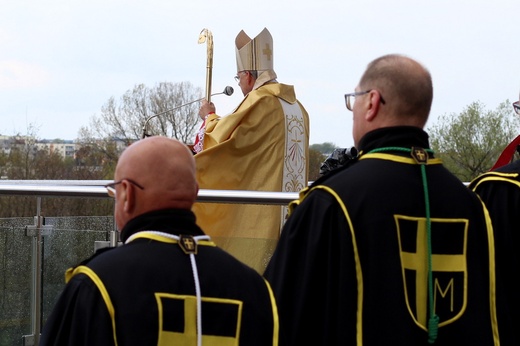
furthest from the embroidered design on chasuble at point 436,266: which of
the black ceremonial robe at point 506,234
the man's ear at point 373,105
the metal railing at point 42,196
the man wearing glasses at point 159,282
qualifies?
the metal railing at point 42,196

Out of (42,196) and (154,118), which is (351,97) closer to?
(42,196)

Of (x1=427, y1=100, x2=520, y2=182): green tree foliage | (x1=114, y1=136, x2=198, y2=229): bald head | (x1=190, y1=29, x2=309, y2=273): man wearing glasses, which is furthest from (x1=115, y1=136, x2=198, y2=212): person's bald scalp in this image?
(x1=427, y1=100, x2=520, y2=182): green tree foliage

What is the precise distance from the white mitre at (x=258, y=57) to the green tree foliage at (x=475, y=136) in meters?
32.5

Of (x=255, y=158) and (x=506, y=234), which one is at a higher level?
(x=255, y=158)

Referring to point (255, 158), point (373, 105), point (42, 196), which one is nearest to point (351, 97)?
point (373, 105)

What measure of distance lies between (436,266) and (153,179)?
1.06 m

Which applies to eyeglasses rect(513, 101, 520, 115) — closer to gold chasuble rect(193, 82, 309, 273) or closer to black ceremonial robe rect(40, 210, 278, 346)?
black ceremonial robe rect(40, 210, 278, 346)

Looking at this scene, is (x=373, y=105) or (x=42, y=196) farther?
(x=42, y=196)

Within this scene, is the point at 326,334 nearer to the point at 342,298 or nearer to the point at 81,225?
the point at 342,298

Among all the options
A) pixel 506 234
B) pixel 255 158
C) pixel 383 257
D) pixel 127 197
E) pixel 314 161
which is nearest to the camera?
pixel 127 197

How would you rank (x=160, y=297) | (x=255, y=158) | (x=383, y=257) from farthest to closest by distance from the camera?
(x=255, y=158) < (x=383, y=257) < (x=160, y=297)

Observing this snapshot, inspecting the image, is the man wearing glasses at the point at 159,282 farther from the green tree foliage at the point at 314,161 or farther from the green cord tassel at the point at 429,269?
the green tree foliage at the point at 314,161

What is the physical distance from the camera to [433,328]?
129 inches

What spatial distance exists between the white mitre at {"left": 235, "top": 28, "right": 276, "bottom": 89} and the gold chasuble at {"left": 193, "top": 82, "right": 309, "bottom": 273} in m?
0.12
